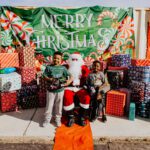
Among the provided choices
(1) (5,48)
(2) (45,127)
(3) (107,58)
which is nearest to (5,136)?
(2) (45,127)

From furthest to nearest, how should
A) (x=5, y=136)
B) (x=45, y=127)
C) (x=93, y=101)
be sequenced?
(x=93, y=101) < (x=45, y=127) < (x=5, y=136)

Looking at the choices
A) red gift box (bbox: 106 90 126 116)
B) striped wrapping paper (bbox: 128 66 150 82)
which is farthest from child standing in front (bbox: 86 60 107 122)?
striped wrapping paper (bbox: 128 66 150 82)

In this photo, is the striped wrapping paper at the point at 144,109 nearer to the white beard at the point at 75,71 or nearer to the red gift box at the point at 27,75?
the white beard at the point at 75,71

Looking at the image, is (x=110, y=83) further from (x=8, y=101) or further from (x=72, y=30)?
(x=8, y=101)

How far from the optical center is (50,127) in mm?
Result: 5367

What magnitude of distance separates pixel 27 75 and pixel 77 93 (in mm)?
1822

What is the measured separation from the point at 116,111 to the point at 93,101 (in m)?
0.78

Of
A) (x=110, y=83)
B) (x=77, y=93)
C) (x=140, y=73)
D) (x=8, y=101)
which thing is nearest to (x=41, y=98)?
(x=8, y=101)

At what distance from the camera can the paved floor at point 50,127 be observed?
507 cm

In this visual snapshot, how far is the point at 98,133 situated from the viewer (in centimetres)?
512

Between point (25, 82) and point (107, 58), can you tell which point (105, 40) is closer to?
point (107, 58)

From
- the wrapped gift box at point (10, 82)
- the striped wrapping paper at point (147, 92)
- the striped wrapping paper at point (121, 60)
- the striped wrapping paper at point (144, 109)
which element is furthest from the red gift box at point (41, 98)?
the striped wrapping paper at point (147, 92)

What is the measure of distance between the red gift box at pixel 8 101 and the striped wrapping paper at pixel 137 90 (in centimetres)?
309

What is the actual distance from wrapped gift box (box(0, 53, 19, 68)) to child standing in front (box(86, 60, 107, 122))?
2397 mm
